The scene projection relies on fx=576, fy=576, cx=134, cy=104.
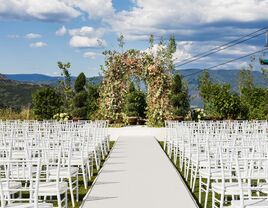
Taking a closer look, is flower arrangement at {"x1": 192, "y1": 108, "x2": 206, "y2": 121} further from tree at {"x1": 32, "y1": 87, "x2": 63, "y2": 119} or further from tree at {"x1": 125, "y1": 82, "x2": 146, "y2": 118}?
tree at {"x1": 32, "y1": 87, "x2": 63, "y2": 119}

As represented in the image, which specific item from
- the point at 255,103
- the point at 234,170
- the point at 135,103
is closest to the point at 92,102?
the point at 135,103

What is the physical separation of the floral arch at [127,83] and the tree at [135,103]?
369 centimetres

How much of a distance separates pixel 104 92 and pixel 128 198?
57.0 feet

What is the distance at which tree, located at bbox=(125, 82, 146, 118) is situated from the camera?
1126 inches

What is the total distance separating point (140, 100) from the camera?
2925cm

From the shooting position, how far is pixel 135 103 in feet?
94.9

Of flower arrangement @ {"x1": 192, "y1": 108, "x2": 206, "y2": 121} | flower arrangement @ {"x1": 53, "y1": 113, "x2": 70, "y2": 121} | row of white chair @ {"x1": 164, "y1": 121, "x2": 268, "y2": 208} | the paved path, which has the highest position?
flower arrangement @ {"x1": 192, "y1": 108, "x2": 206, "y2": 121}

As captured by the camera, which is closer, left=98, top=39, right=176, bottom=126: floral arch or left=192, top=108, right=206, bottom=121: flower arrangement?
left=98, top=39, right=176, bottom=126: floral arch

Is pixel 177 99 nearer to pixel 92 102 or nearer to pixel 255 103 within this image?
pixel 92 102

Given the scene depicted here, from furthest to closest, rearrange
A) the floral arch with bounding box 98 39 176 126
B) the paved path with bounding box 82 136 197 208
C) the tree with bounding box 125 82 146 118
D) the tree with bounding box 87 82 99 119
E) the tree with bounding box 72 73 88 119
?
the tree with bounding box 125 82 146 118, the tree with bounding box 87 82 99 119, the tree with bounding box 72 73 88 119, the floral arch with bounding box 98 39 176 126, the paved path with bounding box 82 136 197 208

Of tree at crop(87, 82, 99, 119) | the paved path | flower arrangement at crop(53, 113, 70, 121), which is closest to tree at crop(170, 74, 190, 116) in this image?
tree at crop(87, 82, 99, 119)

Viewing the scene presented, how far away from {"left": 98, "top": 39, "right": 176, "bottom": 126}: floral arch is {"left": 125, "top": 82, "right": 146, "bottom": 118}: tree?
3.69 meters

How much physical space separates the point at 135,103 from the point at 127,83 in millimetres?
4077

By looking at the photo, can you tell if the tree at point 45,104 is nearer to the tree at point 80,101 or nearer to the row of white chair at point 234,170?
the tree at point 80,101
